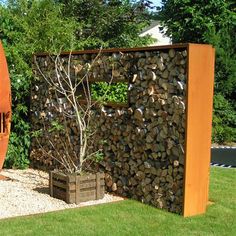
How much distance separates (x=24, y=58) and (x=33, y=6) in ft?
5.64

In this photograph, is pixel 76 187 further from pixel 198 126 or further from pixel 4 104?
pixel 4 104

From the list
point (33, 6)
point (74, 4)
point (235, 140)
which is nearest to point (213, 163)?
point (235, 140)

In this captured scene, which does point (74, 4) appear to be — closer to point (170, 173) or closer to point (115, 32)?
point (115, 32)

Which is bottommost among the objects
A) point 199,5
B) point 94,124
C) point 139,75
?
point 94,124

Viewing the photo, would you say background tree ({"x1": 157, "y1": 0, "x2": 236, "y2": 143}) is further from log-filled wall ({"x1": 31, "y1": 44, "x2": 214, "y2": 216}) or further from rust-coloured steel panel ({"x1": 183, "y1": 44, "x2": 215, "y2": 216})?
rust-coloured steel panel ({"x1": 183, "y1": 44, "x2": 215, "y2": 216})

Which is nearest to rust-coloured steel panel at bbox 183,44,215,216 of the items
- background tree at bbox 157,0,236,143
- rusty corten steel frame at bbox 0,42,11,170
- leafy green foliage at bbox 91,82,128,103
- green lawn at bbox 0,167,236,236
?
green lawn at bbox 0,167,236,236

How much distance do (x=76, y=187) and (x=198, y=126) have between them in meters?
1.87

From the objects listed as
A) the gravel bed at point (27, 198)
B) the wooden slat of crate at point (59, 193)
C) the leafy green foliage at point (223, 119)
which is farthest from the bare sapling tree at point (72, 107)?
the leafy green foliage at point (223, 119)

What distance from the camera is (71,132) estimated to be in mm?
8391

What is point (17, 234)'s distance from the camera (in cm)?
550

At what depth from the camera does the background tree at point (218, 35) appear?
14484 mm

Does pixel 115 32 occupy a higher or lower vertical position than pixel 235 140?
higher

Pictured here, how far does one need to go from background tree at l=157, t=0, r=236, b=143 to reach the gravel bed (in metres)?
7.19

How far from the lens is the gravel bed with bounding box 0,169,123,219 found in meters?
6.53
